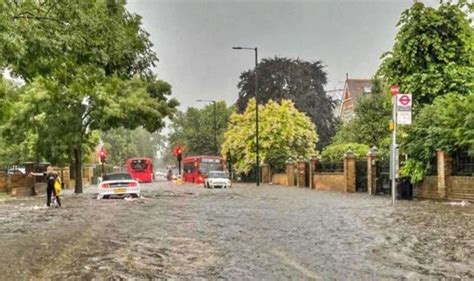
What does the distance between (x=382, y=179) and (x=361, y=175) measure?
Answer: 3.67 m

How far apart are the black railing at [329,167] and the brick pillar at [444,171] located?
14343 millimetres

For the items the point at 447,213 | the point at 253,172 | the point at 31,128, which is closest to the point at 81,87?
the point at 447,213

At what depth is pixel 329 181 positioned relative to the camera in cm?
4172

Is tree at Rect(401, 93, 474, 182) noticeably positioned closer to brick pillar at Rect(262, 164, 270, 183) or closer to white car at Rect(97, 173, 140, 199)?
white car at Rect(97, 173, 140, 199)

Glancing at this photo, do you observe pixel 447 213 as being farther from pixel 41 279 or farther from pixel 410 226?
pixel 41 279

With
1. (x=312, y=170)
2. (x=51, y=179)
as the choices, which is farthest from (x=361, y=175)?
(x=51, y=179)

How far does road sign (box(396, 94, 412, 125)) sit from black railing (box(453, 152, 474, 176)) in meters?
2.86

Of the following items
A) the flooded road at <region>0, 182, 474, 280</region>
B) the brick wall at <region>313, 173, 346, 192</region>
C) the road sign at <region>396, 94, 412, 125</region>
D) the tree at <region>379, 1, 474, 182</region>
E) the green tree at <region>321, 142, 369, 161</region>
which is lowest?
the flooded road at <region>0, 182, 474, 280</region>

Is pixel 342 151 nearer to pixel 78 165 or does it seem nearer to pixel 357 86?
pixel 78 165

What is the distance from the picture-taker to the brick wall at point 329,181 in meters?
39.1

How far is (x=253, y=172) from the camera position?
6969 centimetres

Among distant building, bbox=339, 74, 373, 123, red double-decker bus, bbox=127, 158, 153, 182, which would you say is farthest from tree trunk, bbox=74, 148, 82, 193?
distant building, bbox=339, 74, 373, 123

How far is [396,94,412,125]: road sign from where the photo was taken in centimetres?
2273

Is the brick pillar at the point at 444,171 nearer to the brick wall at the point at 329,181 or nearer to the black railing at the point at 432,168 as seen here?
the black railing at the point at 432,168
